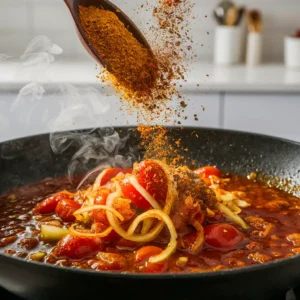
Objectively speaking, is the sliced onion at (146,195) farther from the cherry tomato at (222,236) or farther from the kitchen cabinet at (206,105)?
the kitchen cabinet at (206,105)

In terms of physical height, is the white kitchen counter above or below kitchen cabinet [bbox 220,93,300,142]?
above

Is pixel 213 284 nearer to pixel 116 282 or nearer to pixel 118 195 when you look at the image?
pixel 116 282

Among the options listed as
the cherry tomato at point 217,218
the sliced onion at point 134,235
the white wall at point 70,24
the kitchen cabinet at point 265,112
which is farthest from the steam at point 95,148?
the white wall at point 70,24

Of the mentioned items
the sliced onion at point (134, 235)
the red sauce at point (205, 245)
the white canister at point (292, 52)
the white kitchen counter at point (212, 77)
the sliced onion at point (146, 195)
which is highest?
the white canister at point (292, 52)

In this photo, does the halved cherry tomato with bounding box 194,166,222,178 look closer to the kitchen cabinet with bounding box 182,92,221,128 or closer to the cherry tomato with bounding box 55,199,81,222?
the cherry tomato with bounding box 55,199,81,222

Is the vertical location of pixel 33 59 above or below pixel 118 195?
above

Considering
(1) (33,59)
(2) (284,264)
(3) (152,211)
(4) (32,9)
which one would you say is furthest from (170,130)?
(4) (32,9)

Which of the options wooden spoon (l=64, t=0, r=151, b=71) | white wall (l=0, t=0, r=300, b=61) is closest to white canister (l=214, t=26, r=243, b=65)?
white wall (l=0, t=0, r=300, b=61)
